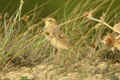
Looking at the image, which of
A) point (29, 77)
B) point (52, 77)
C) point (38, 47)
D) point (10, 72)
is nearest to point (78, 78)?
point (52, 77)

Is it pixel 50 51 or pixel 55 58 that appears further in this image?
pixel 50 51

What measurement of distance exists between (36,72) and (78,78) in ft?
0.96

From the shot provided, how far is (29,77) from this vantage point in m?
2.21

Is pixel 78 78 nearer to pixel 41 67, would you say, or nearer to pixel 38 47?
pixel 41 67

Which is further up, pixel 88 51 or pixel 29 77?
pixel 88 51

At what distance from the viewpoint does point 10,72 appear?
238 cm

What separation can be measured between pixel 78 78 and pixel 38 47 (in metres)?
0.70

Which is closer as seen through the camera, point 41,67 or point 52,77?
point 52,77

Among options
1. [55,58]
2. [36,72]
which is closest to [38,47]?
[55,58]

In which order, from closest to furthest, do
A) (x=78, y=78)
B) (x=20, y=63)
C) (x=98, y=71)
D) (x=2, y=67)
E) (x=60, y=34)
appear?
(x=60, y=34) → (x=78, y=78) → (x=98, y=71) → (x=2, y=67) → (x=20, y=63)

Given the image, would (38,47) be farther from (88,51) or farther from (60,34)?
(60,34)

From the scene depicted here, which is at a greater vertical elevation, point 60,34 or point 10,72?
point 60,34

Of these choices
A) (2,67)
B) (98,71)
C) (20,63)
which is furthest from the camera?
(20,63)

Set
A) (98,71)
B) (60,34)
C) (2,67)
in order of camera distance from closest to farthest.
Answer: (60,34) < (98,71) < (2,67)
